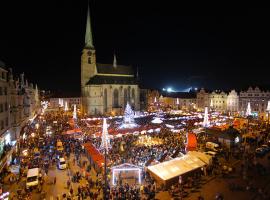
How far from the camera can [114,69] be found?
7850cm

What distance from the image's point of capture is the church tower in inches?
2817

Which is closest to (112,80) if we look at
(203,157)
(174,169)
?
(203,157)

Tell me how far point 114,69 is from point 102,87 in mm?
11902

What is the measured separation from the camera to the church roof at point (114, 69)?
74.8 meters

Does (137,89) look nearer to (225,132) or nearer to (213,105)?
(213,105)

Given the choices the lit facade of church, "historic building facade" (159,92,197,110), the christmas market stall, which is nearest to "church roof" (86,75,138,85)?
the lit facade of church

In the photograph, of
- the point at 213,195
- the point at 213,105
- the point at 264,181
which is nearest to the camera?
the point at 213,195

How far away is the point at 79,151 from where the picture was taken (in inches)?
1093

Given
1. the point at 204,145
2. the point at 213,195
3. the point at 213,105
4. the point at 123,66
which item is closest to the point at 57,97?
the point at 123,66

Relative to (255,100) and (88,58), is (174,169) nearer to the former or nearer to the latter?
(255,100)

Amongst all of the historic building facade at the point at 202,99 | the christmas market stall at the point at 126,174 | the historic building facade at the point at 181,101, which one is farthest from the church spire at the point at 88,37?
the christmas market stall at the point at 126,174

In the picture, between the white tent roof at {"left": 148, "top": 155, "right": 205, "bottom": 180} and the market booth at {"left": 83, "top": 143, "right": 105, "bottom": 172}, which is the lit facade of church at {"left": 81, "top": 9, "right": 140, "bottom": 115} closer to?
the market booth at {"left": 83, "top": 143, "right": 105, "bottom": 172}

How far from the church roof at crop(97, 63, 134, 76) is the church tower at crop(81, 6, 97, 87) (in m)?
2.59

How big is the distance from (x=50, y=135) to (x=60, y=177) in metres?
17.5
